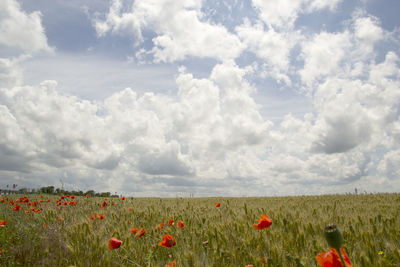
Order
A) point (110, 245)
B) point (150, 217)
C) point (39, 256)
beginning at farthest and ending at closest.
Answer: point (150, 217), point (39, 256), point (110, 245)

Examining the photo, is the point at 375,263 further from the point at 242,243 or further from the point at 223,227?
the point at 223,227

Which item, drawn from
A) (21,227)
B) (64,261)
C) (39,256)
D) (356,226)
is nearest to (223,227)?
(356,226)

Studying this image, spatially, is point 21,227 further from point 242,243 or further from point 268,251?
point 268,251

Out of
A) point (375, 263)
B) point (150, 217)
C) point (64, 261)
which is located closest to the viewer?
point (375, 263)

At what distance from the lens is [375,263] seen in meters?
2.13

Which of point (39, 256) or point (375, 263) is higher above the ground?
point (375, 263)

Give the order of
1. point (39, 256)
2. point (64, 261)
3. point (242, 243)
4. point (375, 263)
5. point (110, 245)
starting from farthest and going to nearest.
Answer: point (39, 256) < point (64, 261) < point (242, 243) < point (110, 245) < point (375, 263)

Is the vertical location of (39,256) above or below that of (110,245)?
below

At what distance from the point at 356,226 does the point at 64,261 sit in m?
4.01

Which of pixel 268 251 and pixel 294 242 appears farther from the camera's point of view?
pixel 294 242

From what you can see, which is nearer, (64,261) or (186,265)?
(186,265)

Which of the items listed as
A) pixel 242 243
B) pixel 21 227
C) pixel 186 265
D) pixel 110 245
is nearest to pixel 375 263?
pixel 242 243

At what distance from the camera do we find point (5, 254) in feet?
13.2

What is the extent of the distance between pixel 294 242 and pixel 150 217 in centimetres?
319
